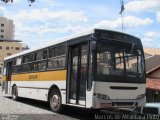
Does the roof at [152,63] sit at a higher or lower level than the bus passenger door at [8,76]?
higher

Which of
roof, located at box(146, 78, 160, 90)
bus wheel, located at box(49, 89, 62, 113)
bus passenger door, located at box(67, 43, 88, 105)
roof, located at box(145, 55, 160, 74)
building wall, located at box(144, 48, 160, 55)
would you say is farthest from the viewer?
building wall, located at box(144, 48, 160, 55)

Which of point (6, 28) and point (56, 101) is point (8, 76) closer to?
point (56, 101)

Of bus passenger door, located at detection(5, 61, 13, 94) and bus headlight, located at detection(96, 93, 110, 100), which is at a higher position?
bus passenger door, located at detection(5, 61, 13, 94)

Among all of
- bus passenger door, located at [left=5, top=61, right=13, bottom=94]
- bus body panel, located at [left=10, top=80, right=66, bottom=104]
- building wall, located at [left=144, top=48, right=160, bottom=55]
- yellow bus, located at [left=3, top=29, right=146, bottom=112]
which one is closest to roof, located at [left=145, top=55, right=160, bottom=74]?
building wall, located at [left=144, top=48, right=160, bottom=55]

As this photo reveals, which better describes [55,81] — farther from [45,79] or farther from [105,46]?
[105,46]

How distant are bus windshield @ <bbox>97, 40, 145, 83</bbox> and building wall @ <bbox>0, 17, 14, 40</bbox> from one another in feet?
429

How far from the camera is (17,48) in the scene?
12469cm

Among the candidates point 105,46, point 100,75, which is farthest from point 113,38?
point 100,75

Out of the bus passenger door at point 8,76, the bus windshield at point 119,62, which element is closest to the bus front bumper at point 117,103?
the bus windshield at point 119,62

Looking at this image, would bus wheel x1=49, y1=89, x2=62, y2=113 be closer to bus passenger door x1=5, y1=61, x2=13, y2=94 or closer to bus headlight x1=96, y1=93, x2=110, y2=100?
bus headlight x1=96, y1=93, x2=110, y2=100

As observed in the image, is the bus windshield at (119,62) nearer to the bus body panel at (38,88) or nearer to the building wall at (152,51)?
the bus body panel at (38,88)

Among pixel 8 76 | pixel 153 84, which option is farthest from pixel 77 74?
pixel 153 84

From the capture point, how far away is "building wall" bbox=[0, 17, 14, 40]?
143m

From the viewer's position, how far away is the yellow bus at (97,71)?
12.6 m
